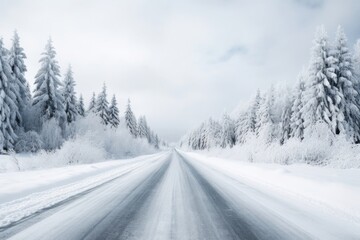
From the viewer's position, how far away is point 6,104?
1121 inches

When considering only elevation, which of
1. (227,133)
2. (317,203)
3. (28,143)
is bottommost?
(317,203)

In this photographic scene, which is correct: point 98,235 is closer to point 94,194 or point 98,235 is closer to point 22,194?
point 94,194

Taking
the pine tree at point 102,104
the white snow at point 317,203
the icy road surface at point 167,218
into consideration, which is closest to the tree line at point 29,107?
the pine tree at point 102,104

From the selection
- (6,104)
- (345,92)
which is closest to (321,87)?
(345,92)

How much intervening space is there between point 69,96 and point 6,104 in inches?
577

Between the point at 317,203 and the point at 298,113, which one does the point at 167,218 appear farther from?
the point at 298,113

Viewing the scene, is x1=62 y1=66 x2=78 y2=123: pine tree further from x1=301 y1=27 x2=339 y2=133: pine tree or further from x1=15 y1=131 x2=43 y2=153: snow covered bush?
x1=301 y1=27 x2=339 y2=133: pine tree

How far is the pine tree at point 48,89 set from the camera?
34062mm

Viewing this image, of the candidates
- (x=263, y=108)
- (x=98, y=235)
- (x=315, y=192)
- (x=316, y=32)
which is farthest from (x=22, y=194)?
(x=263, y=108)

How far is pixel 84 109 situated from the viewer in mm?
58250

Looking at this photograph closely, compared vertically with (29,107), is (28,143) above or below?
below

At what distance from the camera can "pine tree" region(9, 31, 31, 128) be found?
31594 mm

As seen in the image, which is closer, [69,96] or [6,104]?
[6,104]

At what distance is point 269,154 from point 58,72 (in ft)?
92.6
